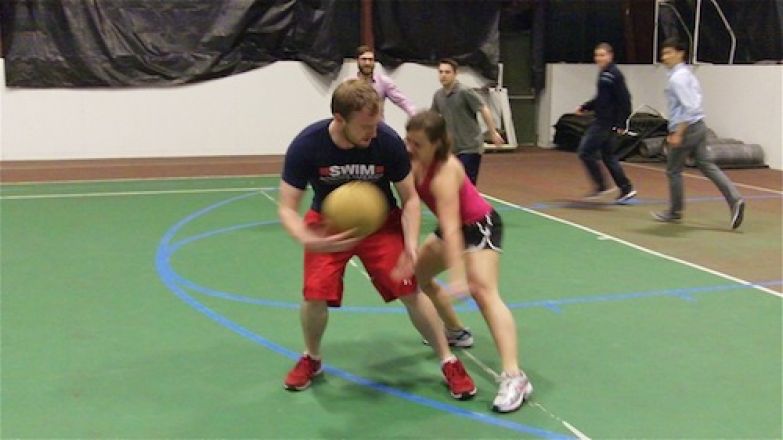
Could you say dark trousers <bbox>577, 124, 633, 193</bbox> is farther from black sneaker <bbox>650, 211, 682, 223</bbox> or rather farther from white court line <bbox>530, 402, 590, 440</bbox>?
white court line <bbox>530, 402, 590, 440</bbox>

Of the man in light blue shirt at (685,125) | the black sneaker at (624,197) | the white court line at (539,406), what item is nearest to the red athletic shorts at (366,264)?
the white court line at (539,406)

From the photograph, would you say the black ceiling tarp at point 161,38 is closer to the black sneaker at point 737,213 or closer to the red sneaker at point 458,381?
the black sneaker at point 737,213

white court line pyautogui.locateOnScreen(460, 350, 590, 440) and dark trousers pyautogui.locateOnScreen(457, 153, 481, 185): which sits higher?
dark trousers pyautogui.locateOnScreen(457, 153, 481, 185)

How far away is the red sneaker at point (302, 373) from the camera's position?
4289 millimetres

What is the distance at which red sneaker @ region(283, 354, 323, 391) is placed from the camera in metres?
4.29

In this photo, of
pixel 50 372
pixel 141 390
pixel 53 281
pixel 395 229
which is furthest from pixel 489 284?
pixel 53 281

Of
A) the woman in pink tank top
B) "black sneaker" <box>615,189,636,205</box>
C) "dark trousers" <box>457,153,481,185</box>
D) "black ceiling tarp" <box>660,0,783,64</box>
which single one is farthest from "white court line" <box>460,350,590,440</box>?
"black ceiling tarp" <box>660,0,783,64</box>

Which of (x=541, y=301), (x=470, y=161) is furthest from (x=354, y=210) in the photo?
(x=470, y=161)

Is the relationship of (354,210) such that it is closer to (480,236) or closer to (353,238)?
(353,238)

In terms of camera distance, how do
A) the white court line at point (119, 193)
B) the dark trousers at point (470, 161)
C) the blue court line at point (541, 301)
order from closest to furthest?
the blue court line at point (541, 301)
the dark trousers at point (470, 161)
the white court line at point (119, 193)

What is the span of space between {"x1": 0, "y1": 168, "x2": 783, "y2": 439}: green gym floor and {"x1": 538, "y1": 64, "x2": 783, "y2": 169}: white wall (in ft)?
23.1

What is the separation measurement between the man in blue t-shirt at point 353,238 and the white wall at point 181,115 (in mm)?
10916

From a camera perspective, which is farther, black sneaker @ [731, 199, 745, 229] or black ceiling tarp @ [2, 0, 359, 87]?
black ceiling tarp @ [2, 0, 359, 87]

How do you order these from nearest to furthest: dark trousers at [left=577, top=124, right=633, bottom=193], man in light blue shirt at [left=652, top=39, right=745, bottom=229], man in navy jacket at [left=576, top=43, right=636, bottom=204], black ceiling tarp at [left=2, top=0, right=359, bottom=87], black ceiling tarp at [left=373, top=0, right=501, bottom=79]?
man in light blue shirt at [left=652, top=39, right=745, bottom=229]
man in navy jacket at [left=576, top=43, right=636, bottom=204]
dark trousers at [left=577, top=124, right=633, bottom=193]
black ceiling tarp at [left=2, top=0, right=359, bottom=87]
black ceiling tarp at [left=373, top=0, right=501, bottom=79]
